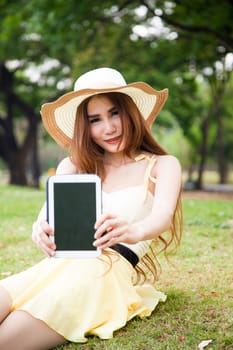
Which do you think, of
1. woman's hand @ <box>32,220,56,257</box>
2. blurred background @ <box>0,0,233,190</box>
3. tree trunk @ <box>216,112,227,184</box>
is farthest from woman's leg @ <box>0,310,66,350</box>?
tree trunk @ <box>216,112,227,184</box>

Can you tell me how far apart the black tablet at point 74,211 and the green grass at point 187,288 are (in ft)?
1.88

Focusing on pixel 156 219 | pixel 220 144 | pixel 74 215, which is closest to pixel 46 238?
pixel 74 215

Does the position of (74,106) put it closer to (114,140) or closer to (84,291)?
(114,140)

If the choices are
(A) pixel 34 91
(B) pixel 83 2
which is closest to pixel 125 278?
(B) pixel 83 2

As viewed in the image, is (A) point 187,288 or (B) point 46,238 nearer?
(B) point 46,238

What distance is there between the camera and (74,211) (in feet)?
8.38

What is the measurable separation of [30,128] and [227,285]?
764 inches

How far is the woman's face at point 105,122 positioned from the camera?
307cm

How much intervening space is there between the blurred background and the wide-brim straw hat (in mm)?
7801

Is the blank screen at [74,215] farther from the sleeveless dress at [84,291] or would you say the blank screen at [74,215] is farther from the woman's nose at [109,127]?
the woman's nose at [109,127]

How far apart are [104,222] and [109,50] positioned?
14.2 m

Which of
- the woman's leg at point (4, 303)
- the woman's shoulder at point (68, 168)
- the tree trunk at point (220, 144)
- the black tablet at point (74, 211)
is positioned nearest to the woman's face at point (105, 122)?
the woman's shoulder at point (68, 168)

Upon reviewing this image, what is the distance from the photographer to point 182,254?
5062mm

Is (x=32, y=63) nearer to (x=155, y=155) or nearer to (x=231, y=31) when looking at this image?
(x=231, y=31)
